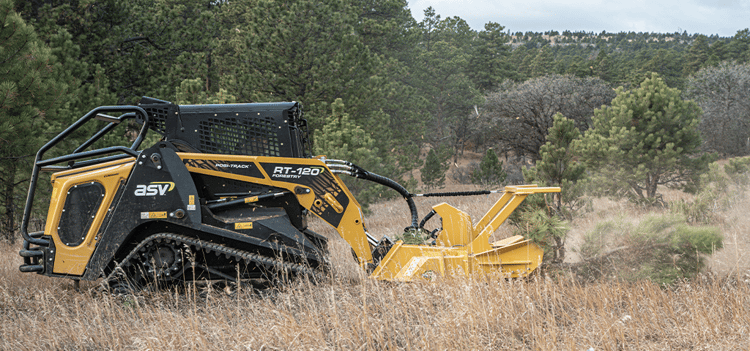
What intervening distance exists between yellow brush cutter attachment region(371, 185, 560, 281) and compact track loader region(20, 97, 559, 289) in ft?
0.03

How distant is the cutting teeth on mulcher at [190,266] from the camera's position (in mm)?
4434

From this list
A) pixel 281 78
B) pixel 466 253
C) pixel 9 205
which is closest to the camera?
pixel 466 253

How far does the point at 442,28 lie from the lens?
42.2 meters

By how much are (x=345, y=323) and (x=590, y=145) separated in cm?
984

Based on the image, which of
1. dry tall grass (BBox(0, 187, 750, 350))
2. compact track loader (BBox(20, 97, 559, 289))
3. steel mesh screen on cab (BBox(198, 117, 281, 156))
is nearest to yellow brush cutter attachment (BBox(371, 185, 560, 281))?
compact track loader (BBox(20, 97, 559, 289))

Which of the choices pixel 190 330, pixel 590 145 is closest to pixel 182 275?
pixel 190 330

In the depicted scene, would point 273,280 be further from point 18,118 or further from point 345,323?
point 18,118

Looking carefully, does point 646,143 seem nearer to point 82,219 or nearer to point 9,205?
point 82,219

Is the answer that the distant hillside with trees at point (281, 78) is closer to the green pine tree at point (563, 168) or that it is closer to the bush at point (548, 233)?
the green pine tree at point (563, 168)

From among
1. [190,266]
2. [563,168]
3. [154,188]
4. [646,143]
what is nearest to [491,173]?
[646,143]

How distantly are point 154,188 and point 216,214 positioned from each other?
61 centimetres

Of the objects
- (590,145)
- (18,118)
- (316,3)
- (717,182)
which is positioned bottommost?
(717,182)

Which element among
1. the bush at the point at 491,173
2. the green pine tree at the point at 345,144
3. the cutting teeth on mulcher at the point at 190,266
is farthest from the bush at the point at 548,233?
the bush at the point at 491,173

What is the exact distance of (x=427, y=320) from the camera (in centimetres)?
345
